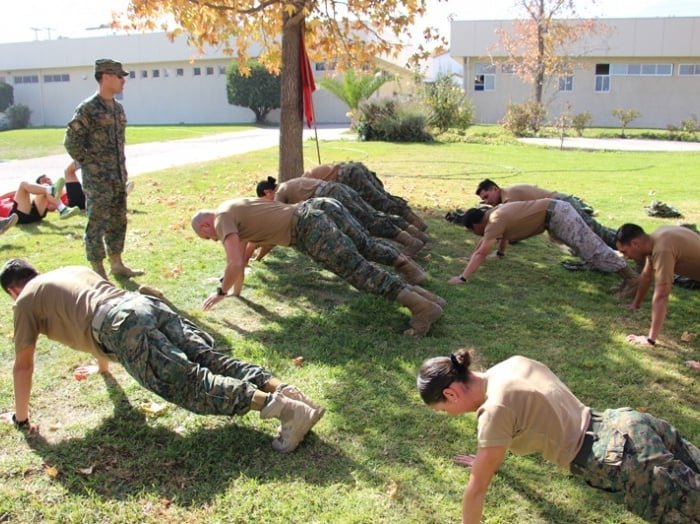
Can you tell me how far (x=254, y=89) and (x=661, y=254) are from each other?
3501cm

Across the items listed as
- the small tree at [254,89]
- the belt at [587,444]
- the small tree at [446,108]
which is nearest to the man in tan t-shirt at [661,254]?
the belt at [587,444]

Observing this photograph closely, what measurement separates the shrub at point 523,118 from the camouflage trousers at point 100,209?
23.6 m

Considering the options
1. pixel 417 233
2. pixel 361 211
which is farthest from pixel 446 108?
pixel 361 211

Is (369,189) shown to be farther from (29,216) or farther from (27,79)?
(27,79)

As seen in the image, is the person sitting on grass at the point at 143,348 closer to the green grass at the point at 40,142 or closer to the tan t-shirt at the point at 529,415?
the tan t-shirt at the point at 529,415

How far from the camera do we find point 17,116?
39.6 meters

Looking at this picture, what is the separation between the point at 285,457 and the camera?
137 inches

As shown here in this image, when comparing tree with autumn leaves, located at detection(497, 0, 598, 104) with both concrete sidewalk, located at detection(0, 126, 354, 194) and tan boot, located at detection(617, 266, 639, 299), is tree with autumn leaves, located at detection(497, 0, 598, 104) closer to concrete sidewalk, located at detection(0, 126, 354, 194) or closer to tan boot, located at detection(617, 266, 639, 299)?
concrete sidewalk, located at detection(0, 126, 354, 194)

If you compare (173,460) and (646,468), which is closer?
(646,468)

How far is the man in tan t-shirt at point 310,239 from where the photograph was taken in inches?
198

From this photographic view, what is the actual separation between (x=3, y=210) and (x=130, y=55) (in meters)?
Result: 36.5

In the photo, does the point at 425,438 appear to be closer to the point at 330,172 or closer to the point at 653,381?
the point at 653,381

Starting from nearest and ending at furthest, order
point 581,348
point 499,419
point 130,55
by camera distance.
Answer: point 499,419 → point 581,348 → point 130,55

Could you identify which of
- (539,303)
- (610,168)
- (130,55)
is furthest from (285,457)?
(130,55)
